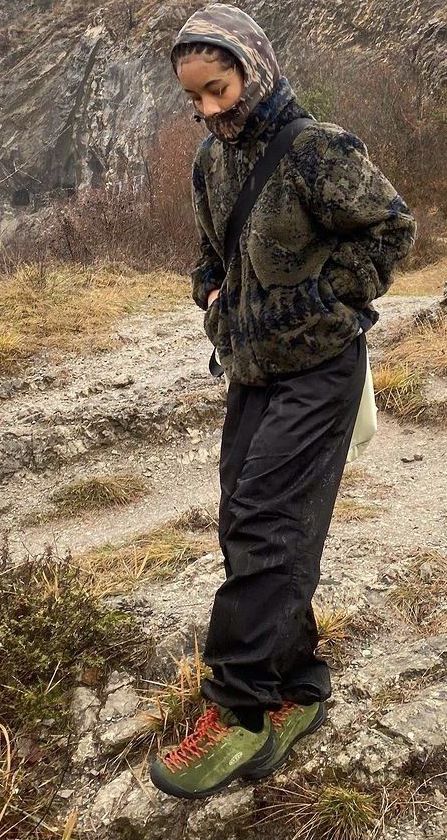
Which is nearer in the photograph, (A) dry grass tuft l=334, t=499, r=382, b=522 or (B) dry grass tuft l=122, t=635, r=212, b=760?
(B) dry grass tuft l=122, t=635, r=212, b=760

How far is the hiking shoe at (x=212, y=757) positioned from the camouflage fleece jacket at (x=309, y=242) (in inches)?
37.4

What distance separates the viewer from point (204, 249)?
2355mm

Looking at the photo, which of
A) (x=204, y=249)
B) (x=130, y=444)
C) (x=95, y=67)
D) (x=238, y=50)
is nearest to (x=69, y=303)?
(x=130, y=444)

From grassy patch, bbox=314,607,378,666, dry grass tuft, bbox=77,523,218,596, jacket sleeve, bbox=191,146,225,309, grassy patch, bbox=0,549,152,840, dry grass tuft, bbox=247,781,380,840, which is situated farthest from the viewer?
dry grass tuft, bbox=77,523,218,596

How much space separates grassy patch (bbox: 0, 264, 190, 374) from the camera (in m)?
6.36

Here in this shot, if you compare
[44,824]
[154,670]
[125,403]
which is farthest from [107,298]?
[44,824]

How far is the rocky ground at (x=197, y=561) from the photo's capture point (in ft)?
6.93

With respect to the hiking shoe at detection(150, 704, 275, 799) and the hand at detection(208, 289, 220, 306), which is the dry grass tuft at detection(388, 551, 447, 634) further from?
the hand at detection(208, 289, 220, 306)

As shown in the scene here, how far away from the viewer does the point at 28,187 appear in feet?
74.8

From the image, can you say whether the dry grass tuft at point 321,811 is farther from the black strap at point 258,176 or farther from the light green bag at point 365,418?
the black strap at point 258,176

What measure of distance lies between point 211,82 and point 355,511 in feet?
8.85

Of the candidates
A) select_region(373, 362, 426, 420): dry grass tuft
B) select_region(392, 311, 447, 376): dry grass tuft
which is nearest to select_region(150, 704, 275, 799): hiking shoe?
select_region(373, 362, 426, 420): dry grass tuft

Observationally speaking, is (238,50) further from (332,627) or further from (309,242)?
(332,627)

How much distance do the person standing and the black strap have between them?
23 mm
